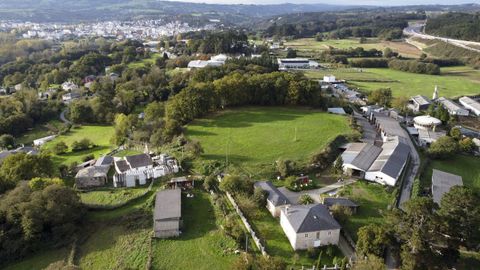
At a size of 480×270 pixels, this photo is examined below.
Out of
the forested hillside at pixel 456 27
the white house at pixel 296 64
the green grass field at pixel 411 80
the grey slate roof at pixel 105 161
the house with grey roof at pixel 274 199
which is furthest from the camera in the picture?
the forested hillside at pixel 456 27

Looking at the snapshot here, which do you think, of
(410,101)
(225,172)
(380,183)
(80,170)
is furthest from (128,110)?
(410,101)

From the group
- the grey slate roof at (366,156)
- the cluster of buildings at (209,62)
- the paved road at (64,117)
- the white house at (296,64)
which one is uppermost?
the cluster of buildings at (209,62)

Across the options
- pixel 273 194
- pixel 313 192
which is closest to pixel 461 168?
pixel 313 192

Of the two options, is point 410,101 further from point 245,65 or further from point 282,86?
point 245,65

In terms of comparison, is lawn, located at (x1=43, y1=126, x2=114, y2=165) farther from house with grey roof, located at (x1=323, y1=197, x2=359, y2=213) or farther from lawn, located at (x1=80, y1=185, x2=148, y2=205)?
house with grey roof, located at (x1=323, y1=197, x2=359, y2=213)

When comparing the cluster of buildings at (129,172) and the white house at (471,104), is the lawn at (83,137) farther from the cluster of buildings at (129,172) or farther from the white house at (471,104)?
the white house at (471,104)

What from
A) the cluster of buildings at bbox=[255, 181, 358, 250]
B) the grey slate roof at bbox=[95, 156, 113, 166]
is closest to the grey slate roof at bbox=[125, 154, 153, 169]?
the grey slate roof at bbox=[95, 156, 113, 166]

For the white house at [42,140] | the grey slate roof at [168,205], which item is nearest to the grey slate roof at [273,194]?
the grey slate roof at [168,205]

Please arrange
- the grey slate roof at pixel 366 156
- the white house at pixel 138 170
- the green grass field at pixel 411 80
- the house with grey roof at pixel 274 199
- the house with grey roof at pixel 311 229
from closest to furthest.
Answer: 1. the house with grey roof at pixel 311 229
2. the house with grey roof at pixel 274 199
3. the white house at pixel 138 170
4. the grey slate roof at pixel 366 156
5. the green grass field at pixel 411 80
